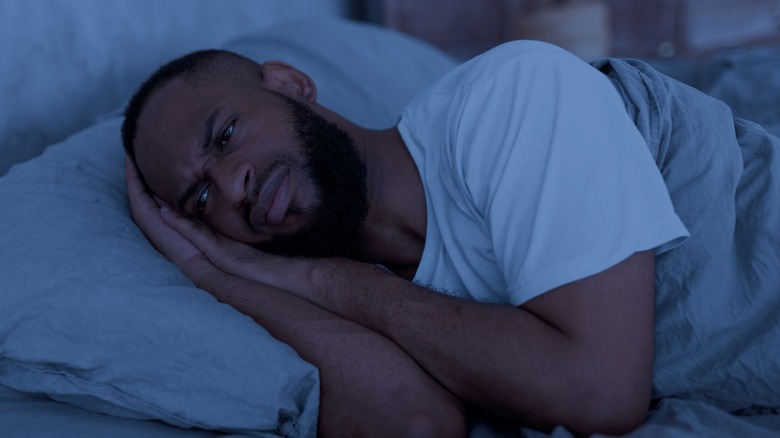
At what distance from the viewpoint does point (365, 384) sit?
0.92m

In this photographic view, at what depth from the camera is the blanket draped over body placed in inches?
35.5

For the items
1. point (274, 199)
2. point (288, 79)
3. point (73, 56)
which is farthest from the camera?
point (73, 56)

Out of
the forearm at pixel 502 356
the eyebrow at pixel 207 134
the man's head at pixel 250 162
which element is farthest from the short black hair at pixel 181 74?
the forearm at pixel 502 356

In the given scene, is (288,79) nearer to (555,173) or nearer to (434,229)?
(434,229)

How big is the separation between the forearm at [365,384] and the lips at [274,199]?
181 millimetres

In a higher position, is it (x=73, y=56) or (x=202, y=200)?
(x=73, y=56)

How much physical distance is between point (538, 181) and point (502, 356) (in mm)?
216

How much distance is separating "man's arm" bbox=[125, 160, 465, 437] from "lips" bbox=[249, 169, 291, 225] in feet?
0.45

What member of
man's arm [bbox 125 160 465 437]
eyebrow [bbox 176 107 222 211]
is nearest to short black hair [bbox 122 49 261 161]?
eyebrow [bbox 176 107 222 211]

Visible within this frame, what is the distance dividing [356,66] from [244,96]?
59 cm

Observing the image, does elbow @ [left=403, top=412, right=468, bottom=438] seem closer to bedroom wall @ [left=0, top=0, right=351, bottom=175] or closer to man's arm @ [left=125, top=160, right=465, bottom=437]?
man's arm @ [left=125, top=160, right=465, bottom=437]

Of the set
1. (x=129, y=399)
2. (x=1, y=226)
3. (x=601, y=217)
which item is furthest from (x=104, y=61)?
(x=601, y=217)

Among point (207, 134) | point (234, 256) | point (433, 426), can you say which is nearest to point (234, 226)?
point (234, 256)

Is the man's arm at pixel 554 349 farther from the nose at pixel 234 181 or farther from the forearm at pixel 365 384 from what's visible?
the nose at pixel 234 181
